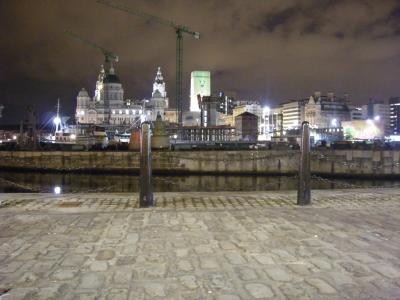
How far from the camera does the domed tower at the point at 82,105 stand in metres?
164

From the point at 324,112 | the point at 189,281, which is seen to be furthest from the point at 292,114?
the point at 189,281

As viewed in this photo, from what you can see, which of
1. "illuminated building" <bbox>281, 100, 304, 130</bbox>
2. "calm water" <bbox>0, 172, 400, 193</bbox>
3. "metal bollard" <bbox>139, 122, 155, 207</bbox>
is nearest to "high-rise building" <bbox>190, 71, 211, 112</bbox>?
"illuminated building" <bbox>281, 100, 304, 130</bbox>

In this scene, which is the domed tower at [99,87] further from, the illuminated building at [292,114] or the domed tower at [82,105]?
the illuminated building at [292,114]

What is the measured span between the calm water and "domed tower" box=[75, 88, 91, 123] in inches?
4865

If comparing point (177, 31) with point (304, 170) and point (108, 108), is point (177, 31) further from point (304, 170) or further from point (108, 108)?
point (304, 170)

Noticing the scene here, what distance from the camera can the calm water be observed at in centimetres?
3155

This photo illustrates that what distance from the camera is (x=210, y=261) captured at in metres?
5.30

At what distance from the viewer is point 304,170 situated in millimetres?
9742

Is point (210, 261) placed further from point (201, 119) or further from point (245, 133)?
point (201, 119)

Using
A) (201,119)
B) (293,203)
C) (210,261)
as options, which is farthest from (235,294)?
(201,119)

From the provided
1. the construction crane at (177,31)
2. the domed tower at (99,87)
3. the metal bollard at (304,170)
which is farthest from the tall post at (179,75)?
the metal bollard at (304,170)

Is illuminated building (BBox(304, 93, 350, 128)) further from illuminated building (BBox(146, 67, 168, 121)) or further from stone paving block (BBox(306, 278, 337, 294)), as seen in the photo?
stone paving block (BBox(306, 278, 337, 294))

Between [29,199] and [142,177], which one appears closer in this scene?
[142,177]

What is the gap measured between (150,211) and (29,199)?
346cm
